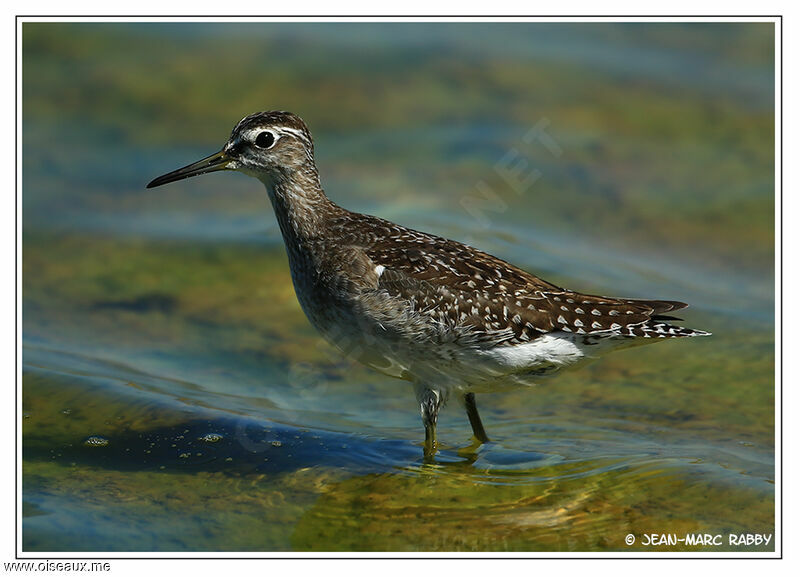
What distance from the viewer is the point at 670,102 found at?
16.0 meters

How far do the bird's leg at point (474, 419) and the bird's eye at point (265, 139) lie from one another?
2912 millimetres

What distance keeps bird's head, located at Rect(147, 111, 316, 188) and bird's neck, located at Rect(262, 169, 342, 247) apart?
2.9 inches

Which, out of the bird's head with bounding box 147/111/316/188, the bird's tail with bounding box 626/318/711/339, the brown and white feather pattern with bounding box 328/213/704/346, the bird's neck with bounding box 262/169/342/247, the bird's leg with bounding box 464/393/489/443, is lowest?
the bird's leg with bounding box 464/393/489/443

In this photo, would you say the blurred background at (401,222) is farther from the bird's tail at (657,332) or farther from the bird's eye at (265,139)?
the bird's eye at (265,139)

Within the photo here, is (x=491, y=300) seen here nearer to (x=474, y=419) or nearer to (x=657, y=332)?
(x=474, y=419)

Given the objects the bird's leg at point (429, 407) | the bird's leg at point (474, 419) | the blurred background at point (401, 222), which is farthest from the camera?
the bird's leg at point (474, 419)

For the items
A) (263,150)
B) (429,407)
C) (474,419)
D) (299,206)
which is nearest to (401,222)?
(299,206)

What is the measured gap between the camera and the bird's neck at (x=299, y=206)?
353 inches

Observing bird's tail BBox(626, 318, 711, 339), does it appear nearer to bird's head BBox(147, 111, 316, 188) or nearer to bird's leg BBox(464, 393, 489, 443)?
bird's leg BBox(464, 393, 489, 443)

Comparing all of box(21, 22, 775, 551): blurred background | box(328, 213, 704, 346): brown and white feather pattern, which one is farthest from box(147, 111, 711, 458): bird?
box(21, 22, 775, 551): blurred background

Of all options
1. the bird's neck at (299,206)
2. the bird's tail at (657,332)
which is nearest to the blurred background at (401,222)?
the bird's tail at (657,332)

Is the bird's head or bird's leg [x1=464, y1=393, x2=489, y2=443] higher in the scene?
the bird's head

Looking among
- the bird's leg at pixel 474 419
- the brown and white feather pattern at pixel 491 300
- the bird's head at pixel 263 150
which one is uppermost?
the bird's head at pixel 263 150

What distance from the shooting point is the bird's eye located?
9023 millimetres
